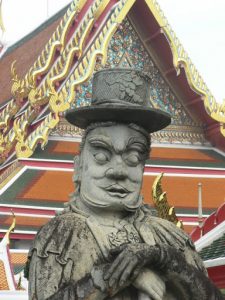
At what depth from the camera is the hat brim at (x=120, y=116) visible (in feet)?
14.5

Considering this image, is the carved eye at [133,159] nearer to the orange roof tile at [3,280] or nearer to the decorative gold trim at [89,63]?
the orange roof tile at [3,280]

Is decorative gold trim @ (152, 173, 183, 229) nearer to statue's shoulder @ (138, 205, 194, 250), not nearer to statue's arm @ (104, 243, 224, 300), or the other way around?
statue's shoulder @ (138, 205, 194, 250)

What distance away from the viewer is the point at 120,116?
14.6ft

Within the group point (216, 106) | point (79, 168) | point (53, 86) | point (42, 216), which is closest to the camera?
point (79, 168)

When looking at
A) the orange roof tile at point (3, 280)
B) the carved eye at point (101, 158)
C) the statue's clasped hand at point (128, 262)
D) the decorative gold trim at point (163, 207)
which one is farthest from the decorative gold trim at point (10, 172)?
the statue's clasped hand at point (128, 262)

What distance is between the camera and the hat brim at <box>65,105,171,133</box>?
174 inches

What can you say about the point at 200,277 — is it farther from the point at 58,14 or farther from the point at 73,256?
the point at 58,14

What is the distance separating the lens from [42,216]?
1753 centimetres

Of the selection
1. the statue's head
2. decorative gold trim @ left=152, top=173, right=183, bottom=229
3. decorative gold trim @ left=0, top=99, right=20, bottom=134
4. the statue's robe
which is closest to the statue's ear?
the statue's head

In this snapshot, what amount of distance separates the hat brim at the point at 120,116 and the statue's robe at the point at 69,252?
0.96 feet

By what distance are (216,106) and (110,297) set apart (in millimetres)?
16104

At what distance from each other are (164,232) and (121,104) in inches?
16.1

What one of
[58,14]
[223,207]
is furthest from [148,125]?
[58,14]

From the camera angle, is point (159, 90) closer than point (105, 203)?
No
